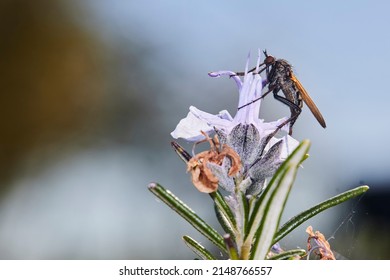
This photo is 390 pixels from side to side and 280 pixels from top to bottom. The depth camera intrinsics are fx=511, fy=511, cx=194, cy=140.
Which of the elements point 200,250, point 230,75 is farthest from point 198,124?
point 200,250

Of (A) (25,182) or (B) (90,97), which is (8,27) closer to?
(B) (90,97)

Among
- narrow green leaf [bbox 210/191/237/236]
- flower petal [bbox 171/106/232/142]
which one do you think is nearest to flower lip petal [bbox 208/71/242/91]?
flower petal [bbox 171/106/232/142]

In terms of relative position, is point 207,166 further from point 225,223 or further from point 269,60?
point 269,60

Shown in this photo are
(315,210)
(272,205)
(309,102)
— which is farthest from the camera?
(309,102)

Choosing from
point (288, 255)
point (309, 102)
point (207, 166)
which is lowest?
point (288, 255)

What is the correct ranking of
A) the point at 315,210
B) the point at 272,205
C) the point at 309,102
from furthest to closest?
→ the point at 309,102, the point at 315,210, the point at 272,205

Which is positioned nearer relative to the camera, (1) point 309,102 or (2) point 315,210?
(2) point 315,210

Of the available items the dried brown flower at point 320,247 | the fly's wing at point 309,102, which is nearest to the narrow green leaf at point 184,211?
the dried brown flower at point 320,247

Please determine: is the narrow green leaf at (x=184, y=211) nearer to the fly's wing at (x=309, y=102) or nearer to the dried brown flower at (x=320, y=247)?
the dried brown flower at (x=320, y=247)
